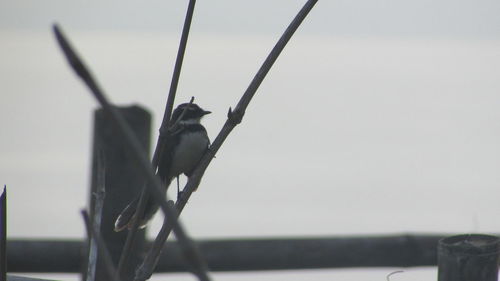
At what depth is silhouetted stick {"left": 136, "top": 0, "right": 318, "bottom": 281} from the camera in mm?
1538

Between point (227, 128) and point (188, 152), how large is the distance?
256 cm

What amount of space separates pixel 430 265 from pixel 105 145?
1.41 metres

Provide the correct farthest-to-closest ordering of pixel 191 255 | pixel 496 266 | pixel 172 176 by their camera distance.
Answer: pixel 172 176, pixel 496 266, pixel 191 255

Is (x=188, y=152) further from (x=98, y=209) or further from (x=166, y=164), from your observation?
(x=98, y=209)

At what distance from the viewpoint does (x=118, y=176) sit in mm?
3930

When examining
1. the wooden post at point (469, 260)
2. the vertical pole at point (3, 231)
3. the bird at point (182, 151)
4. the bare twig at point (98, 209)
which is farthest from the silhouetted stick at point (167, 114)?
the bird at point (182, 151)

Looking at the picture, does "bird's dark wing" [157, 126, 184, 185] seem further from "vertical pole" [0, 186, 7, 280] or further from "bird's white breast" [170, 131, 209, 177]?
"vertical pole" [0, 186, 7, 280]

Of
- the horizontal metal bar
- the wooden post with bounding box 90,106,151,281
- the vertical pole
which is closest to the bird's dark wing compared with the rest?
the wooden post with bounding box 90,106,151,281

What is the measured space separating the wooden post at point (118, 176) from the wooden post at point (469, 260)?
232 cm

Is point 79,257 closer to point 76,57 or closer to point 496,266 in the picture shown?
point 496,266

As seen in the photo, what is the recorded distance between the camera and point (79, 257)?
13.3 ft

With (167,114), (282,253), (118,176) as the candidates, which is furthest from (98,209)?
(282,253)

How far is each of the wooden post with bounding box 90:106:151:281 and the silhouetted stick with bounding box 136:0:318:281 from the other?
2148mm

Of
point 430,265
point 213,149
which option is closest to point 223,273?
point 430,265
